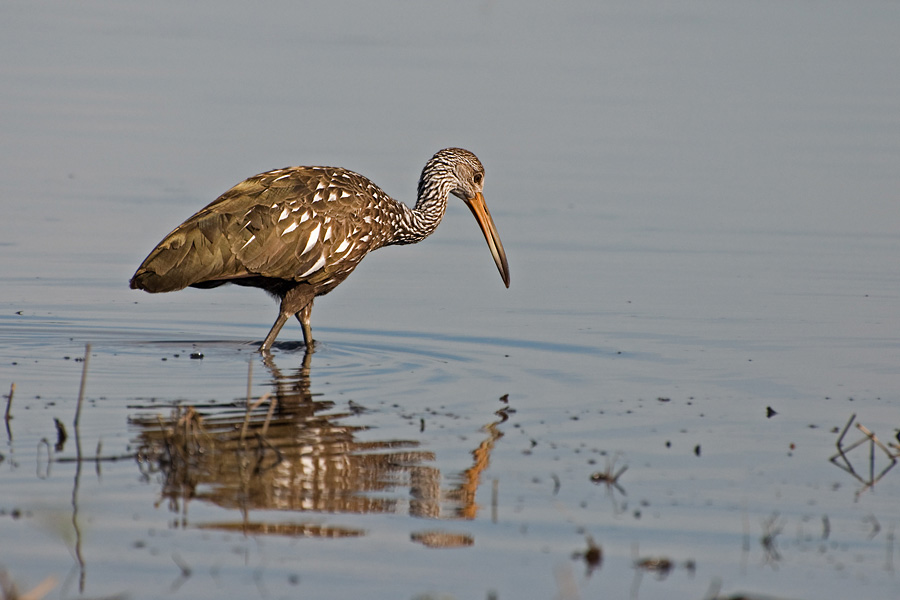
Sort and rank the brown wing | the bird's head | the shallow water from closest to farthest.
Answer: the shallow water → the brown wing → the bird's head

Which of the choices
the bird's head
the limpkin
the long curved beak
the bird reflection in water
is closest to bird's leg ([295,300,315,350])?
the limpkin

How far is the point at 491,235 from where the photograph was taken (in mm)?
11797

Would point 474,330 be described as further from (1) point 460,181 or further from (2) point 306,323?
(1) point 460,181

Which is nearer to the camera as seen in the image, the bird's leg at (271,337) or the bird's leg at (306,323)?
the bird's leg at (271,337)

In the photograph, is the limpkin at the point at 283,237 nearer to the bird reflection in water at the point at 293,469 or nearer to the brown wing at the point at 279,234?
the brown wing at the point at 279,234

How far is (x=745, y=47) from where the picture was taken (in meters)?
24.8

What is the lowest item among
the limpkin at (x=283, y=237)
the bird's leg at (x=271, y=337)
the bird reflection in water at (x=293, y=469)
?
the bird reflection in water at (x=293, y=469)

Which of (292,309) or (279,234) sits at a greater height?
(279,234)

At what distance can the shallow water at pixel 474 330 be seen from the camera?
5.92m

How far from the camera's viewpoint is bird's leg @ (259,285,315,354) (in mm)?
10305

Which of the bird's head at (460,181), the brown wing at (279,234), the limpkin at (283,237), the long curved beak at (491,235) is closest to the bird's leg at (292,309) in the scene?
the limpkin at (283,237)

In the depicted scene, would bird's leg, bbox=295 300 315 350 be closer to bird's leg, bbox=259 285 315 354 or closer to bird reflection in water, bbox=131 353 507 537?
bird's leg, bbox=259 285 315 354

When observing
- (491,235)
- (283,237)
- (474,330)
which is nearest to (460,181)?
(491,235)

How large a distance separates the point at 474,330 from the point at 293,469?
4.10 m
